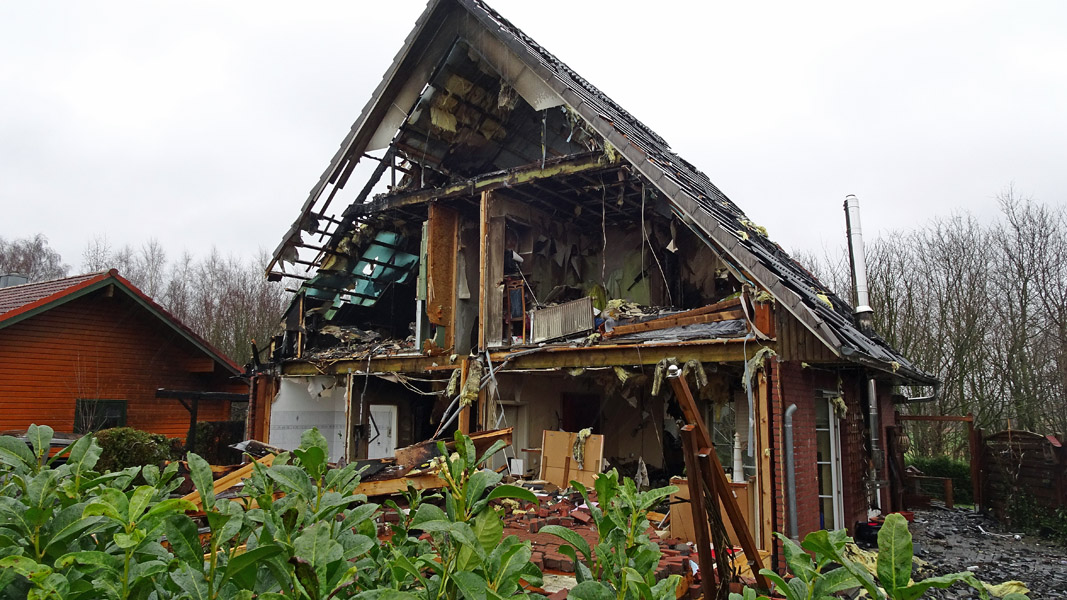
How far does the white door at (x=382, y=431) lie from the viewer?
15417mm

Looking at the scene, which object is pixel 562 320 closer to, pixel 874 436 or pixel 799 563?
pixel 874 436

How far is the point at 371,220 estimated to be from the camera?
14.0m

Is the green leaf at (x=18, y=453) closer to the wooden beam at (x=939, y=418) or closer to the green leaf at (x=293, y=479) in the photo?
the green leaf at (x=293, y=479)

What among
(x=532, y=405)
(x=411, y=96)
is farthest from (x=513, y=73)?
(x=532, y=405)

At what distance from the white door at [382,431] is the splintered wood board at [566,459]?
518 cm

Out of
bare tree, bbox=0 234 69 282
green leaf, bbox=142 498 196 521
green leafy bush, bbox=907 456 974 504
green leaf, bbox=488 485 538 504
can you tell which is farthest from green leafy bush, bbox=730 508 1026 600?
bare tree, bbox=0 234 69 282

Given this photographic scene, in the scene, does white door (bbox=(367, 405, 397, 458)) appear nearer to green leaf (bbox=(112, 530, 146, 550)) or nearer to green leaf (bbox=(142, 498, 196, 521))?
green leaf (bbox=(142, 498, 196, 521))

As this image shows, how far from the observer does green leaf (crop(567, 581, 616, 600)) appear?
1258 millimetres

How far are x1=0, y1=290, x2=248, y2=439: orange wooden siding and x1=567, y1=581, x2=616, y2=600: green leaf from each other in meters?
16.2

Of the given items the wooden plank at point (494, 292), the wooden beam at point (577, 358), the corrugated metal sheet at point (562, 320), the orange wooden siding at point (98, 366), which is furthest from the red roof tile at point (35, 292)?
the corrugated metal sheet at point (562, 320)

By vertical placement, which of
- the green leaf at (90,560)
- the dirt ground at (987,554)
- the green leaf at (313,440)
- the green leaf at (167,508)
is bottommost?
the dirt ground at (987,554)

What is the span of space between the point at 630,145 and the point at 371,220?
6.52 metres

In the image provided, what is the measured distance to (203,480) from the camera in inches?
51.5

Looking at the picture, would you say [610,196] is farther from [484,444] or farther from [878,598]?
[878,598]
